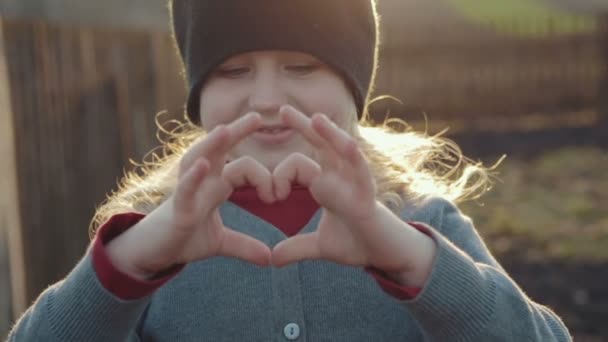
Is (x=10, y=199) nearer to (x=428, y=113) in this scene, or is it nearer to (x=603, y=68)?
(x=428, y=113)

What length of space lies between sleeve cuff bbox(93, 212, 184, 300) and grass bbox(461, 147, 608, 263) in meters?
4.60

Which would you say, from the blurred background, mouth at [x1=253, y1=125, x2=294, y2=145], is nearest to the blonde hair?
mouth at [x1=253, y1=125, x2=294, y2=145]

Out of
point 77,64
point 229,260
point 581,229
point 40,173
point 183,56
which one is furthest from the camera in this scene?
point 581,229

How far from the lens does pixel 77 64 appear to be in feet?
16.4

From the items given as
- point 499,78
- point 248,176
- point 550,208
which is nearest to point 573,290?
point 550,208

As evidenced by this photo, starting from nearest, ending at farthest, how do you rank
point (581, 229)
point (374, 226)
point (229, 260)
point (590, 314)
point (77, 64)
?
point (374, 226) → point (229, 260) → point (77, 64) → point (590, 314) → point (581, 229)

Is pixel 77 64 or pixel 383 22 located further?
pixel 383 22

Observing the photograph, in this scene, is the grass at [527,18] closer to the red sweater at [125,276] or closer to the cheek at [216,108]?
the cheek at [216,108]

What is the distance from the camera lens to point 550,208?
317 inches

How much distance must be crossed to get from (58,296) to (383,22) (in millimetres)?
10219

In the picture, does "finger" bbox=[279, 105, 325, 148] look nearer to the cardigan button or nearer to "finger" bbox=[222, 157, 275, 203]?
"finger" bbox=[222, 157, 275, 203]

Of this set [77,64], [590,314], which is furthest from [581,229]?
[77,64]

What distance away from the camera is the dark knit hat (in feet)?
9.18

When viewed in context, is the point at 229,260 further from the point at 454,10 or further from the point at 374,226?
the point at 454,10
